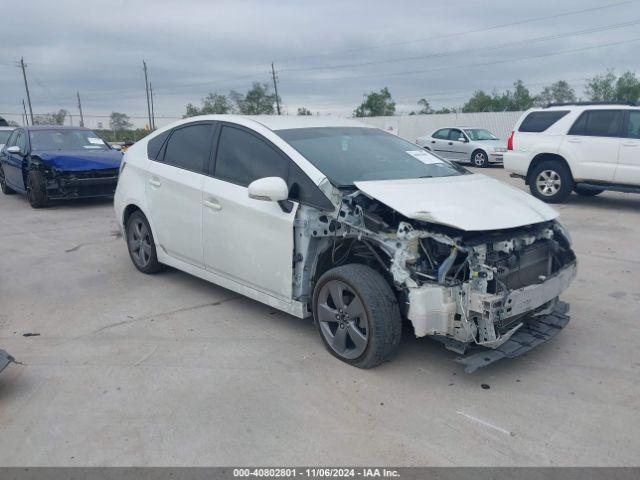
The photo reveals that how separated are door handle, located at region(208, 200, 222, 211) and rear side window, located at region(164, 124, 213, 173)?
1.06 feet

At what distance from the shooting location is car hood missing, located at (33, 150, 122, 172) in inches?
406

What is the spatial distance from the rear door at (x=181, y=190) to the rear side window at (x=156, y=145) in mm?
79

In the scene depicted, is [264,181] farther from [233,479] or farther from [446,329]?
[233,479]

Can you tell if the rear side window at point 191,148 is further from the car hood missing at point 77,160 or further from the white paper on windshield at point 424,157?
the car hood missing at point 77,160

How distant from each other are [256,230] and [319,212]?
23.5 inches

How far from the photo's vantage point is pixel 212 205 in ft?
15.1

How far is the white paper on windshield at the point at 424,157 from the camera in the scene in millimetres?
4840

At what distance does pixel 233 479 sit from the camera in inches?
107

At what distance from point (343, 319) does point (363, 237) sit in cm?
59

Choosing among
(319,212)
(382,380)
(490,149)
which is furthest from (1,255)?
(490,149)

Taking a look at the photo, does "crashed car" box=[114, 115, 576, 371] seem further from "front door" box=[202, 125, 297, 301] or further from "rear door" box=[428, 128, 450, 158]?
"rear door" box=[428, 128, 450, 158]

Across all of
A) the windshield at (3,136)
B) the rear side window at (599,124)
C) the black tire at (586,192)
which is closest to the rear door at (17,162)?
the windshield at (3,136)

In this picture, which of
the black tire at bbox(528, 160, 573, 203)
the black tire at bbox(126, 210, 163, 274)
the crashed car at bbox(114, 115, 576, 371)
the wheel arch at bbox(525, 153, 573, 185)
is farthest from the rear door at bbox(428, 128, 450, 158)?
the black tire at bbox(126, 210, 163, 274)

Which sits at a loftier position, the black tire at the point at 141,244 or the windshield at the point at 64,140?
the windshield at the point at 64,140
